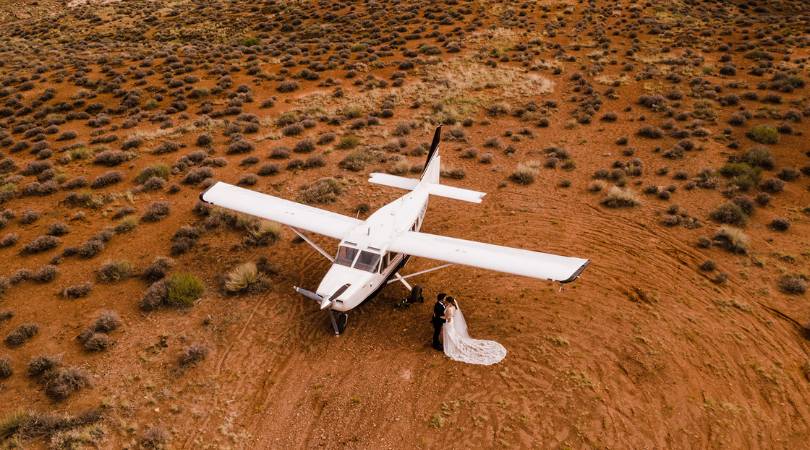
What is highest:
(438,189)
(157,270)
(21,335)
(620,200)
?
(438,189)

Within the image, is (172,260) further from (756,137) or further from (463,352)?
(756,137)

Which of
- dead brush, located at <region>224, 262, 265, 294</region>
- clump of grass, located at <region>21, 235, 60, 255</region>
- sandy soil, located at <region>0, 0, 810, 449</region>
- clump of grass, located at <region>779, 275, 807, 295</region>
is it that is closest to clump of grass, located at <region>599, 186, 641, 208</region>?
sandy soil, located at <region>0, 0, 810, 449</region>

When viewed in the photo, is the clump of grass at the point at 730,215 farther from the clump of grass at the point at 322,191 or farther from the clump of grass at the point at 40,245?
the clump of grass at the point at 40,245

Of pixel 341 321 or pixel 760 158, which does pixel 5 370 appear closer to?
pixel 341 321

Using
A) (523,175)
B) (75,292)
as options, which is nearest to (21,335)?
(75,292)

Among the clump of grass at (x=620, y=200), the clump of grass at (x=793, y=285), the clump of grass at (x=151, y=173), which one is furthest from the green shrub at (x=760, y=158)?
the clump of grass at (x=151, y=173)

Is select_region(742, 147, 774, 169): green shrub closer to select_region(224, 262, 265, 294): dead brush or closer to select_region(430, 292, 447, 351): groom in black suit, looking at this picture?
select_region(430, 292, 447, 351): groom in black suit
